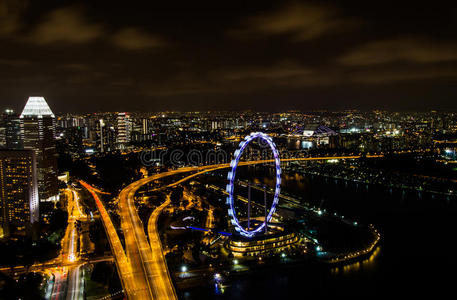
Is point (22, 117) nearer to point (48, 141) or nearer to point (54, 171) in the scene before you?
point (48, 141)

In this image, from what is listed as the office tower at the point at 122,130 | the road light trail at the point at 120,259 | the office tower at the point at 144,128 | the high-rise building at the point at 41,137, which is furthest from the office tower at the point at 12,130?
the office tower at the point at 144,128

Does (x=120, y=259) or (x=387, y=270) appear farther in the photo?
(x=387, y=270)

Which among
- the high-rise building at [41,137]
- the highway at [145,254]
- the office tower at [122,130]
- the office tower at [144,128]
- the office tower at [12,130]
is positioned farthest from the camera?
the office tower at [144,128]

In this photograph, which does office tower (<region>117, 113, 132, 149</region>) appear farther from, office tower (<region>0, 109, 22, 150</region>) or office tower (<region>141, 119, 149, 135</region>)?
office tower (<region>0, 109, 22, 150</region>)

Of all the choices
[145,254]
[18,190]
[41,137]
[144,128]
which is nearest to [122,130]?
[144,128]

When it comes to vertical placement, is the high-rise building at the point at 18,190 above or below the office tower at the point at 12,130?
below

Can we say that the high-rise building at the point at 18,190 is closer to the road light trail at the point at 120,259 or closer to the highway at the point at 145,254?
the road light trail at the point at 120,259

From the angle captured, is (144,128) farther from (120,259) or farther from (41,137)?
(120,259)
